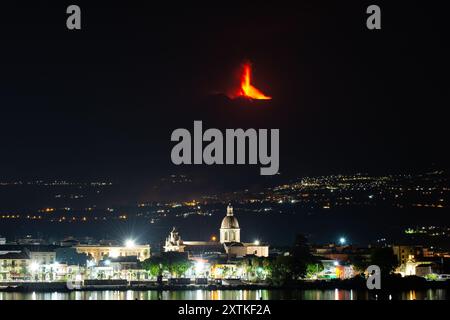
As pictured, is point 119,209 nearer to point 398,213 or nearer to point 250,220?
point 250,220

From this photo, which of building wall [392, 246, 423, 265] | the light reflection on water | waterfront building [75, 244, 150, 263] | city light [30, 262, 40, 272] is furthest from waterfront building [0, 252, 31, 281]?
building wall [392, 246, 423, 265]

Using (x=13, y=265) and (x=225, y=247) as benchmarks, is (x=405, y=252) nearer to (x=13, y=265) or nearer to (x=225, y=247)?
(x=225, y=247)

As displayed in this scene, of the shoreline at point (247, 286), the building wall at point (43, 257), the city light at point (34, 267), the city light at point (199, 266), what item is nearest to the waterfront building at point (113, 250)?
the building wall at point (43, 257)

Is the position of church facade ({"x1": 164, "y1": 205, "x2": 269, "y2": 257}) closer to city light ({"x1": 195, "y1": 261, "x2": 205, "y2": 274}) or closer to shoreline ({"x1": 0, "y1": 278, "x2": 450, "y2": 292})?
city light ({"x1": 195, "y1": 261, "x2": 205, "y2": 274})

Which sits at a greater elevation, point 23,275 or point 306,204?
point 306,204
